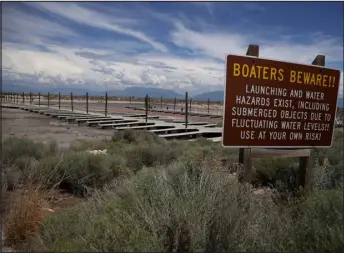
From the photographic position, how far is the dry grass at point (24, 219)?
16.0 ft

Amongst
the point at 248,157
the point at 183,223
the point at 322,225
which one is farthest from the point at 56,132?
the point at 322,225

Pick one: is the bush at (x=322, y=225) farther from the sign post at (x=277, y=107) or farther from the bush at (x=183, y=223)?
the sign post at (x=277, y=107)

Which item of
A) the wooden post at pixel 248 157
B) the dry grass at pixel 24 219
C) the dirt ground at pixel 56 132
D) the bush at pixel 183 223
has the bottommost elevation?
the dirt ground at pixel 56 132

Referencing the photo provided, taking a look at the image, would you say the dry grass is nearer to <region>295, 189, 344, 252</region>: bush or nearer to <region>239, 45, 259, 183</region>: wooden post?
<region>239, 45, 259, 183</region>: wooden post

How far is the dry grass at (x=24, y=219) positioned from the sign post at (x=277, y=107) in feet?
9.39

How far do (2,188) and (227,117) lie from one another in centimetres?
445

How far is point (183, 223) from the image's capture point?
357 cm

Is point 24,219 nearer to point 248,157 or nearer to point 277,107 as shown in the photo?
point 248,157

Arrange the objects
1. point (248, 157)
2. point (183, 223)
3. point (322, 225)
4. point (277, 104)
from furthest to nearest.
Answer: point (277, 104) → point (248, 157) → point (183, 223) → point (322, 225)

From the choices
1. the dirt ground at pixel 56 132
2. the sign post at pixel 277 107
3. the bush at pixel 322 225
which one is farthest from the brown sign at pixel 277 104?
the dirt ground at pixel 56 132

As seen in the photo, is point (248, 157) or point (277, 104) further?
point (277, 104)

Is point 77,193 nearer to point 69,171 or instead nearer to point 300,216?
point 69,171

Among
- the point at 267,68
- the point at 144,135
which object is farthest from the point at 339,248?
the point at 144,135

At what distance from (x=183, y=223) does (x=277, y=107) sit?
288 cm
